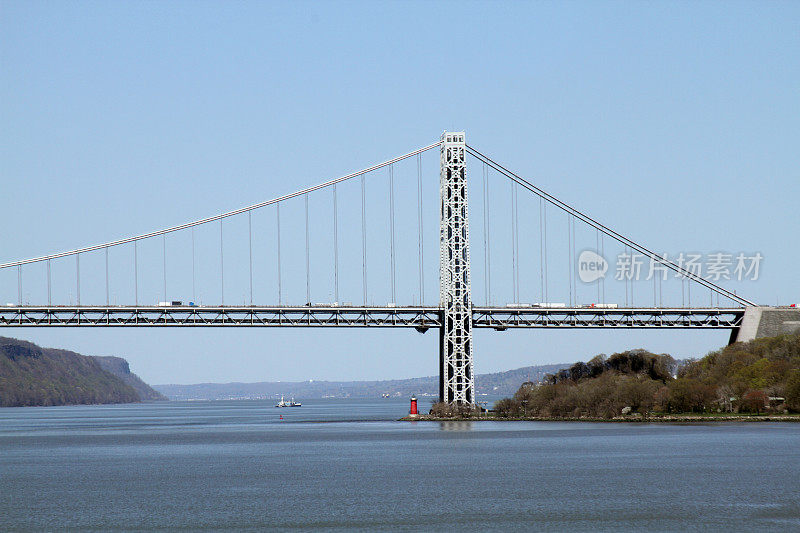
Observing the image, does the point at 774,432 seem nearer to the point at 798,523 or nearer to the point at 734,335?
the point at 734,335

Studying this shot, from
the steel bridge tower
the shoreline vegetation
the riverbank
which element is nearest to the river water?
the riverbank

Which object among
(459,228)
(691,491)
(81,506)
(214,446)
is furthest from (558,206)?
(81,506)

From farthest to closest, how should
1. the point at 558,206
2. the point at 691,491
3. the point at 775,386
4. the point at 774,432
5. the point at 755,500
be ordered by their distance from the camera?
the point at 558,206, the point at 775,386, the point at 774,432, the point at 691,491, the point at 755,500

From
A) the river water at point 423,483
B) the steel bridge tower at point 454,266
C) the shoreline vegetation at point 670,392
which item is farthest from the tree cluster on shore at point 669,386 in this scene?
the steel bridge tower at point 454,266

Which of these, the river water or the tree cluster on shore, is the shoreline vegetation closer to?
the tree cluster on shore

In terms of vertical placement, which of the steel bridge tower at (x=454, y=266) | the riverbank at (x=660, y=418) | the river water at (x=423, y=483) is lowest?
the riverbank at (x=660, y=418)

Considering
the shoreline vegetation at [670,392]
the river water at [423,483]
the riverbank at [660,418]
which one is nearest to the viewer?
the river water at [423,483]

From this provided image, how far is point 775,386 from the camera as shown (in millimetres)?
80938

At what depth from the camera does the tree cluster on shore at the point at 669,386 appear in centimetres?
8125

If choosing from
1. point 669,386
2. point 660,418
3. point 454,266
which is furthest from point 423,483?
point 669,386

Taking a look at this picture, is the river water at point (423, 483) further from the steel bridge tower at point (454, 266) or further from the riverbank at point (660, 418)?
the steel bridge tower at point (454, 266)

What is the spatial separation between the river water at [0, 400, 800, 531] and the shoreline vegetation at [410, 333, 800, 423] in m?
8.39

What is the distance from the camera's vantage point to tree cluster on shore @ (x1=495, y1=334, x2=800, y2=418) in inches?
3199

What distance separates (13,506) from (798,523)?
969 inches
